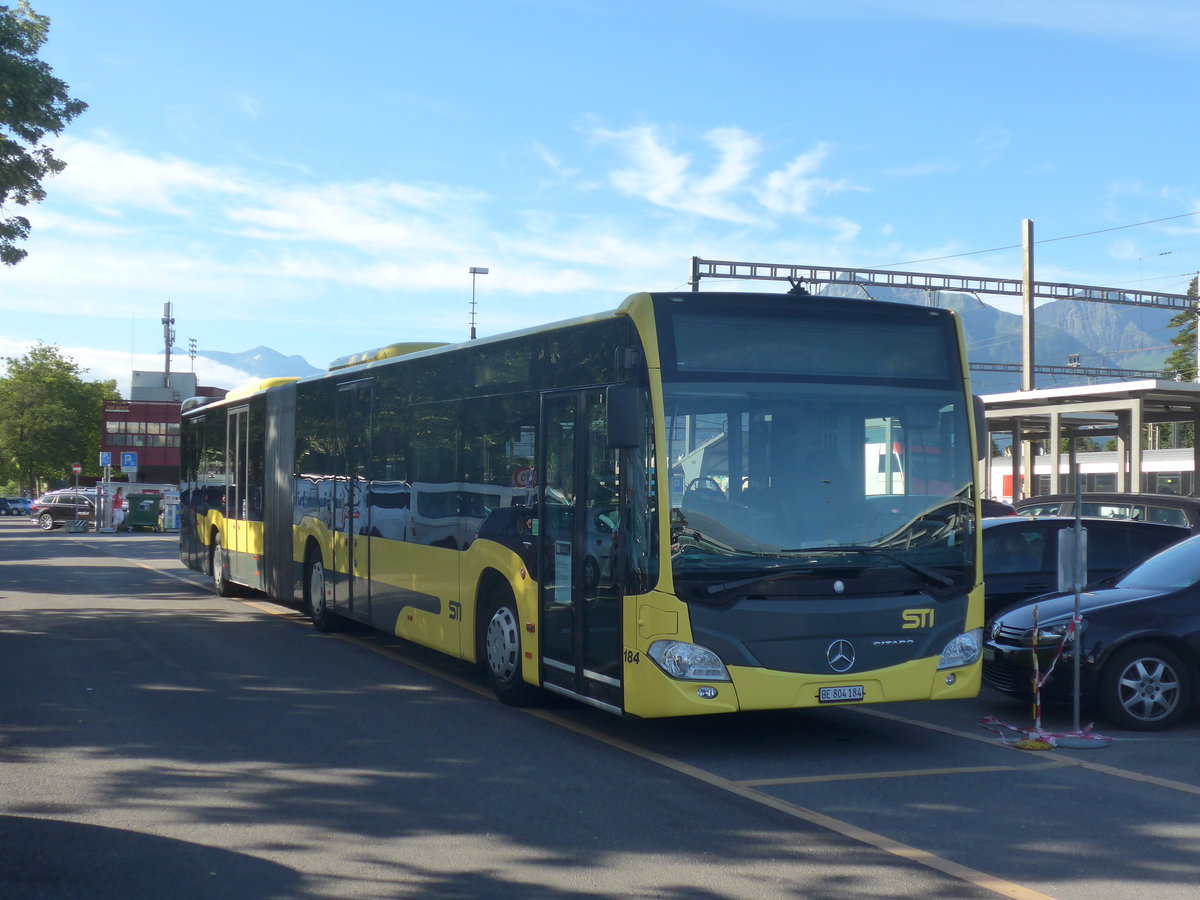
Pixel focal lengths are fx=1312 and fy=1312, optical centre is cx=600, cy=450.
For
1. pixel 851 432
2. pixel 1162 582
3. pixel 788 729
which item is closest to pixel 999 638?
pixel 1162 582

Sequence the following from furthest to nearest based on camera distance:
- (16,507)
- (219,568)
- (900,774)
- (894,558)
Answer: (16,507) → (219,568) → (894,558) → (900,774)

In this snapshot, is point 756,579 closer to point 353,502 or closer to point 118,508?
point 353,502

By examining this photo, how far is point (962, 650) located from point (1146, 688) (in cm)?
182

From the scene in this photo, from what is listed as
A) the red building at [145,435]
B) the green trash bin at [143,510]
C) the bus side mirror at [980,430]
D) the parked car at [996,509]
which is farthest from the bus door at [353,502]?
the red building at [145,435]

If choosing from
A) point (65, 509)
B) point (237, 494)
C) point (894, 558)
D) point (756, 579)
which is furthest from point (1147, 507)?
point (65, 509)

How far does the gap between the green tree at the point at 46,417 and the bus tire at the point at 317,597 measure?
279 feet

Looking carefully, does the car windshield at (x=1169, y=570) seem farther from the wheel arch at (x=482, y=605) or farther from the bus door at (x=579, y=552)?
the wheel arch at (x=482, y=605)

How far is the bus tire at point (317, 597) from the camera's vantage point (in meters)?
15.2

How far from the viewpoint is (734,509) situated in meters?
8.05

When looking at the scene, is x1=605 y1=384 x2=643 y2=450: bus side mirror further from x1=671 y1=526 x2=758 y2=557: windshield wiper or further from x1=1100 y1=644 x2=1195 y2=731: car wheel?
x1=1100 y1=644 x2=1195 y2=731: car wheel

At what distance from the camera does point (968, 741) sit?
8977mm

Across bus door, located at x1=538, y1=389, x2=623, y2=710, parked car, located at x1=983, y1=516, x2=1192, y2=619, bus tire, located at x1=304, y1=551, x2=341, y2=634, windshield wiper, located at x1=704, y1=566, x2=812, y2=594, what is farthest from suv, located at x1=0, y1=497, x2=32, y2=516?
windshield wiper, located at x1=704, y1=566, x2=812, y2=594

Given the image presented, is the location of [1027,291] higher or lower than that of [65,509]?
higher

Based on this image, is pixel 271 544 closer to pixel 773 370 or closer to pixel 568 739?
pixel 568 739
